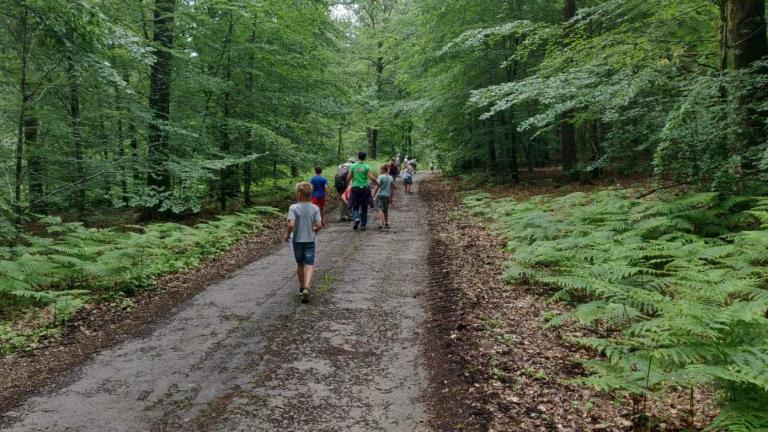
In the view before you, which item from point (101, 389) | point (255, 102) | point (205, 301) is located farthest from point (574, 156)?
point (101, 389)

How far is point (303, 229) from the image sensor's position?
7512 mm

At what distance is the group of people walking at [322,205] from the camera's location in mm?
7484

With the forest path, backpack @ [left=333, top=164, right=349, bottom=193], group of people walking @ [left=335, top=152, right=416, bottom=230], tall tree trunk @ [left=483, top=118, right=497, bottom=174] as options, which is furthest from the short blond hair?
tall tree trunk @ [left=483, top=118, right=497, bottom=174]

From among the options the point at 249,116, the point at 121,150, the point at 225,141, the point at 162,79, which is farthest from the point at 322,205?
the point at 249,116

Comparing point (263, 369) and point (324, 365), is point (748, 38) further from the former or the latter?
point (263, 369)

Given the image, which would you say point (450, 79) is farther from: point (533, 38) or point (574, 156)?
point (533, 38)

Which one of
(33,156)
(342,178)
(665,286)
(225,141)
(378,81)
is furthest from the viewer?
(378,81)

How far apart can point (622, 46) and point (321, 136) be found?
1304 cm

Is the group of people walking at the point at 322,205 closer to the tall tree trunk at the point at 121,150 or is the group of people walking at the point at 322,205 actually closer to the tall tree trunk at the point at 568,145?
the tall tree trunk at the point at 121,150

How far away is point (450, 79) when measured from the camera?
772 inches

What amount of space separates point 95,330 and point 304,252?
123 inches

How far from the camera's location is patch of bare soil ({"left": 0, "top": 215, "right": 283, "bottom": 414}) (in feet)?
16.5

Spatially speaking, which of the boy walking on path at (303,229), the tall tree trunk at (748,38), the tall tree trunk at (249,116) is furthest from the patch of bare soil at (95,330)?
the tall tree trunk at (748,38)

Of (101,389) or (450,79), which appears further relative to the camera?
(450,79)
